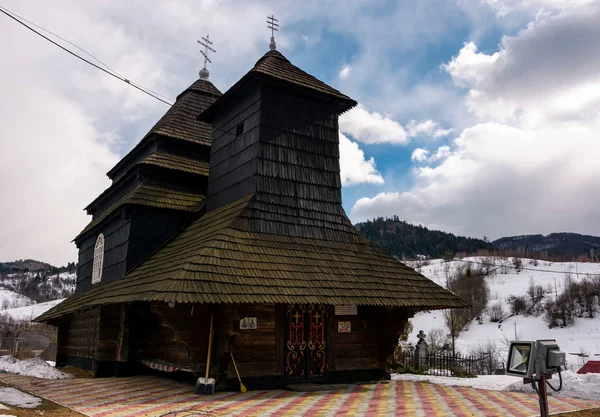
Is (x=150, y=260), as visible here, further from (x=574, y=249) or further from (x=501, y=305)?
(x=574, y=249)

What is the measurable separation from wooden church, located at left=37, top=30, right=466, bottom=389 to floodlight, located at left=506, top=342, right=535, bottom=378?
5.15 m

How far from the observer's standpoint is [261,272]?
32.8 ft

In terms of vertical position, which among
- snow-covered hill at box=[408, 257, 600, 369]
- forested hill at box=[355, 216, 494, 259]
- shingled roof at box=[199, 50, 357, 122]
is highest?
forested hill at box=[355, 216, 494, 259]

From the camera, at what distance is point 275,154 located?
1246 cm

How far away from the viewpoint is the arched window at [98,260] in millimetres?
15383

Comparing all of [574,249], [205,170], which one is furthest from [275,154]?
[574,249]

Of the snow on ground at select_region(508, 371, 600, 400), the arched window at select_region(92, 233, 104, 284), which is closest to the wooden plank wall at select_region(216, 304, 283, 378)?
the snow on ground at select_region(508, 371, 600, 400)

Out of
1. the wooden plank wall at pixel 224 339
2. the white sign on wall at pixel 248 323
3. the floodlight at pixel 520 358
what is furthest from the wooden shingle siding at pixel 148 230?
the floodlight at pixel 520 358

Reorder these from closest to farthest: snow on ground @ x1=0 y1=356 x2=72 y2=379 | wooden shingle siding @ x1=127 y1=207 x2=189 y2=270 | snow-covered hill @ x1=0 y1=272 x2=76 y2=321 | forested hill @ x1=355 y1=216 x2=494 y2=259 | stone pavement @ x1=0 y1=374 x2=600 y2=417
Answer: stone pavement @ x1=0 y1=374 x2=600 y2=417 → snow on ground @ x1=0 y1=356 x2=72 y2=379 → wooden shingle siding @ x1=127 y1=207 x2=189 y2=270 → forested hill @ x1=355 y1=216 x2=494 y2=259 → snow-covered hill @ x1=0 y1=272 x2=76 y2=321

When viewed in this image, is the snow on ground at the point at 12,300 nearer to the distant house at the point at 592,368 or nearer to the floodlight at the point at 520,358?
the distant house at the point at 592,368

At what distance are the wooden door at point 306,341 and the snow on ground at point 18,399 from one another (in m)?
4.77

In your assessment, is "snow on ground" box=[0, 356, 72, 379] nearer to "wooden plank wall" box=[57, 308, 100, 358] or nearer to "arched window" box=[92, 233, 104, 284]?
"wooden plank wall" box=[57, 308, 100, 358]

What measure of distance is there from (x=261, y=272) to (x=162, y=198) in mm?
5367

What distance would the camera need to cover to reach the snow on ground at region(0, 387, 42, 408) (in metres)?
7.66
